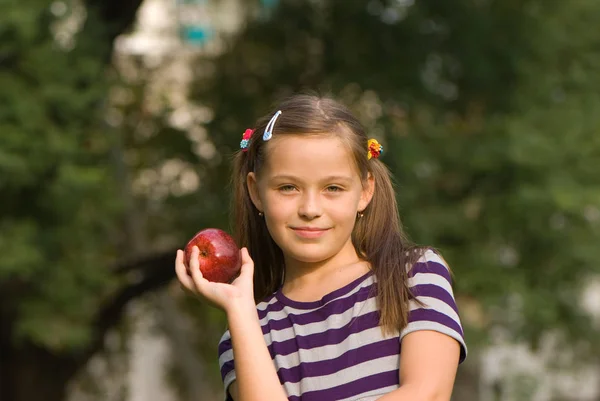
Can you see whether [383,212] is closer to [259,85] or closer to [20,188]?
[20,188]

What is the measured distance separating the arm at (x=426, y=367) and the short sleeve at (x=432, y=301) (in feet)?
0.06

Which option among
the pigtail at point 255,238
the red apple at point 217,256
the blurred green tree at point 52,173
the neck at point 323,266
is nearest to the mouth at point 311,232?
the neck at point 323,266

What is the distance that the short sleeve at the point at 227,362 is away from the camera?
2953mm

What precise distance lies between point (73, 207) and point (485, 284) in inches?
172

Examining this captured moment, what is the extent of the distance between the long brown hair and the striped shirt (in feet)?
0.11

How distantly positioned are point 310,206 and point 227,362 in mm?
504

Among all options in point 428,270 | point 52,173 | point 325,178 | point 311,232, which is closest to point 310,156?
point 325,178

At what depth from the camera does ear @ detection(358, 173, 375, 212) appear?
2953mm

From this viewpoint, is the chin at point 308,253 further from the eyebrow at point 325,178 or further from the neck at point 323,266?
the eyebrow at point 325,178

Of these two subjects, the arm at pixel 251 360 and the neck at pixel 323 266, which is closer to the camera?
the arm at pixel 251 360

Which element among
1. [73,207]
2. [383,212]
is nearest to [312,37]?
[73,207]

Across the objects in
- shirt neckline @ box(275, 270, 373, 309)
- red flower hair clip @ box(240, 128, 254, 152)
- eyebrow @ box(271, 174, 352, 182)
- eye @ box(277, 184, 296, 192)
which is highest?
red flower hair clip @ box(240, 128, 254, 152)

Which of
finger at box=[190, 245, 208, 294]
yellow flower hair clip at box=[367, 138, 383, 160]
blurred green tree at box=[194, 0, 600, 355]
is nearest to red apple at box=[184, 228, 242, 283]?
finger at box=[190, 245, 208, 294]

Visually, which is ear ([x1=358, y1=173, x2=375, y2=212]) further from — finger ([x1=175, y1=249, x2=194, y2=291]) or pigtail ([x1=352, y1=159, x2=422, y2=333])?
finger ([x1=175, y1=249, x2=194, y2=291])
